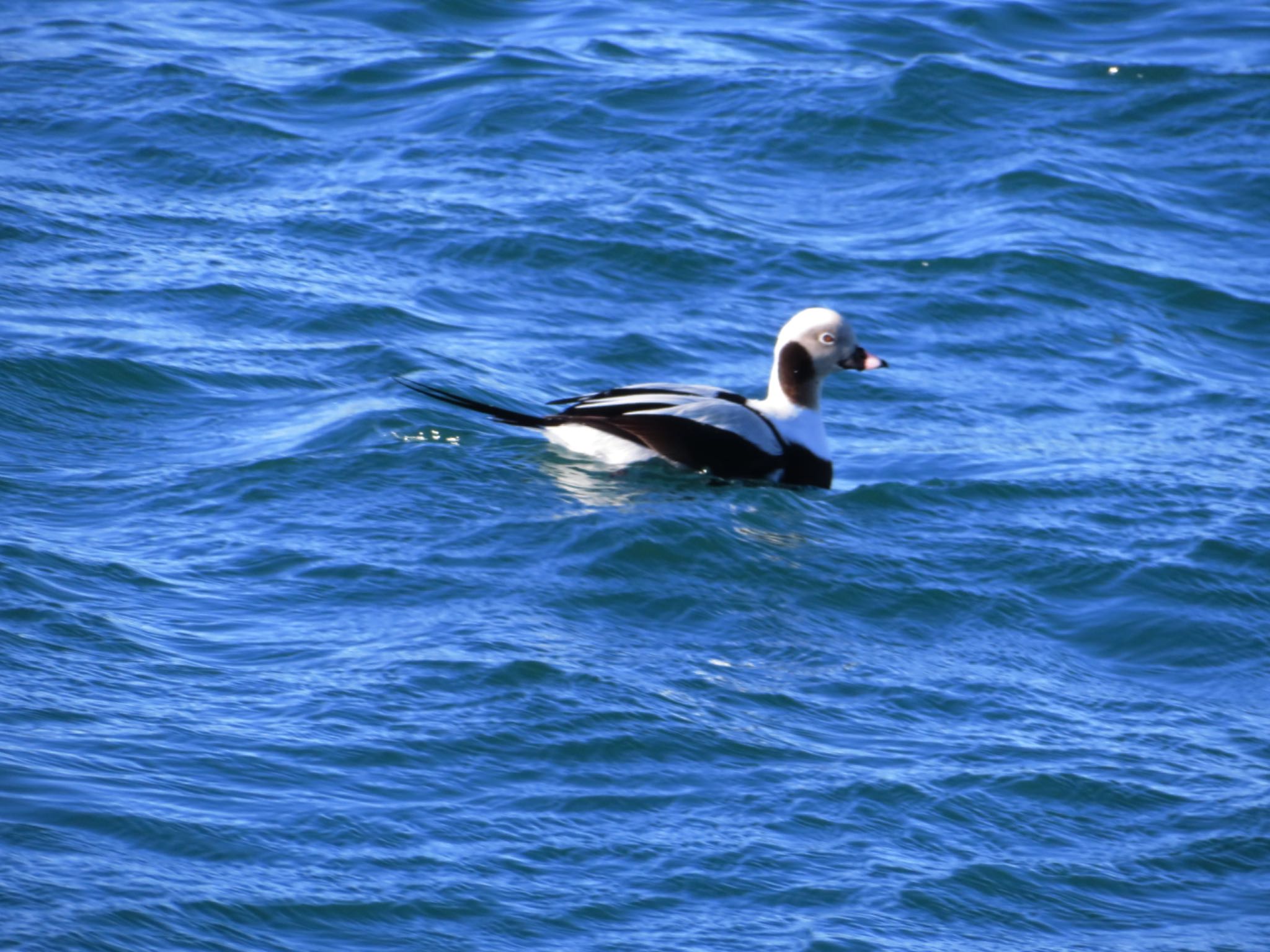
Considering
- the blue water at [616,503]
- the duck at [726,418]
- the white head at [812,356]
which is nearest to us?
the blue water at [616,503]

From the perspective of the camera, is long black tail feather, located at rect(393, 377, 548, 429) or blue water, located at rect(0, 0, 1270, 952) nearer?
blue water, located at rect(0, 0, 1270, 952)

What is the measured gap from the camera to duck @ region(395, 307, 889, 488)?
6953 millimetres

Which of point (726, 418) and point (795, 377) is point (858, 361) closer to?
point (795, 377)

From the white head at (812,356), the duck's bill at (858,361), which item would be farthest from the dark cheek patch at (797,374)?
the duck's bill at (858,361)

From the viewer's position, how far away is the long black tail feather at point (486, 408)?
7.00 m

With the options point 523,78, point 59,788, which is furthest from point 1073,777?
point 523,78

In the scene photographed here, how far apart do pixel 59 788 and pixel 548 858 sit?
1.12 meters

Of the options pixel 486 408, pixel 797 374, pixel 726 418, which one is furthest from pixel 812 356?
pixel 486 408

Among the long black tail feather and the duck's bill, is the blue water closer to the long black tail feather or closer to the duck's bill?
the long black tail feather

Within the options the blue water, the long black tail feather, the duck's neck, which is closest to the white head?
the duck's neck

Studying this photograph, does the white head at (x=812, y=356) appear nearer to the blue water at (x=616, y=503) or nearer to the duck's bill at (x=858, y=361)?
the duck's bill at (x=858, y=361)

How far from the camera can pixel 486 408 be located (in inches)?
275

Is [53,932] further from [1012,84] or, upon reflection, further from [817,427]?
[1012,84]

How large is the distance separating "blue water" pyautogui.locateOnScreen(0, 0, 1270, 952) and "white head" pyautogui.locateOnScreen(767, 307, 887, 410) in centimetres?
42
